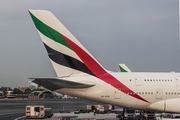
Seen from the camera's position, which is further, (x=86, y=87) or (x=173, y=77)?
(x=173, y=77)

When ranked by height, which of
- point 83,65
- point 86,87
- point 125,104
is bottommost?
point 125,104

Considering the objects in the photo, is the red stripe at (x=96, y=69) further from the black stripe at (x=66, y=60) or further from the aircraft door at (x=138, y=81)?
the aircraft door at (x=138, y=81)

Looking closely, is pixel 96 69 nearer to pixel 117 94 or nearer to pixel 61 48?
pixel 117 94

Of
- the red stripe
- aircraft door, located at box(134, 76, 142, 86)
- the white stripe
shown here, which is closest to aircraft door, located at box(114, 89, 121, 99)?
the red stripe

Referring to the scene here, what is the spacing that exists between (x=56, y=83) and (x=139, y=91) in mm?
7962

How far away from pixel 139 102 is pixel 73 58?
7.57 meters

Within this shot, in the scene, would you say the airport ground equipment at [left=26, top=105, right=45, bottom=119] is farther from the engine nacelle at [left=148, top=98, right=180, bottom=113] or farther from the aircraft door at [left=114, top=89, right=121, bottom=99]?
the engine nacelle at [left=148, top=98, right=180, bottom=113]

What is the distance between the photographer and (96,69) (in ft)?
76.1

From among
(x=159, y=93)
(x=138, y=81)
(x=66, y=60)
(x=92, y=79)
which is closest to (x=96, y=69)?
(x=92, y=79)

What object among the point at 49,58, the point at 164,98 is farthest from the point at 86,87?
the point at 164,98

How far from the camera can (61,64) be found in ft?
74.8

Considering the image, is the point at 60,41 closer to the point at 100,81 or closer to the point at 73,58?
the point at 73,58

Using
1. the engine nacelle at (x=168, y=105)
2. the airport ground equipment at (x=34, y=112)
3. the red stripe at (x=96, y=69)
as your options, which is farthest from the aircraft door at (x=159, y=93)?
Result: the airport ground equipment at (x=34, y=112)

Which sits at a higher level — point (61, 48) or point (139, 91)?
point (61, 48)
